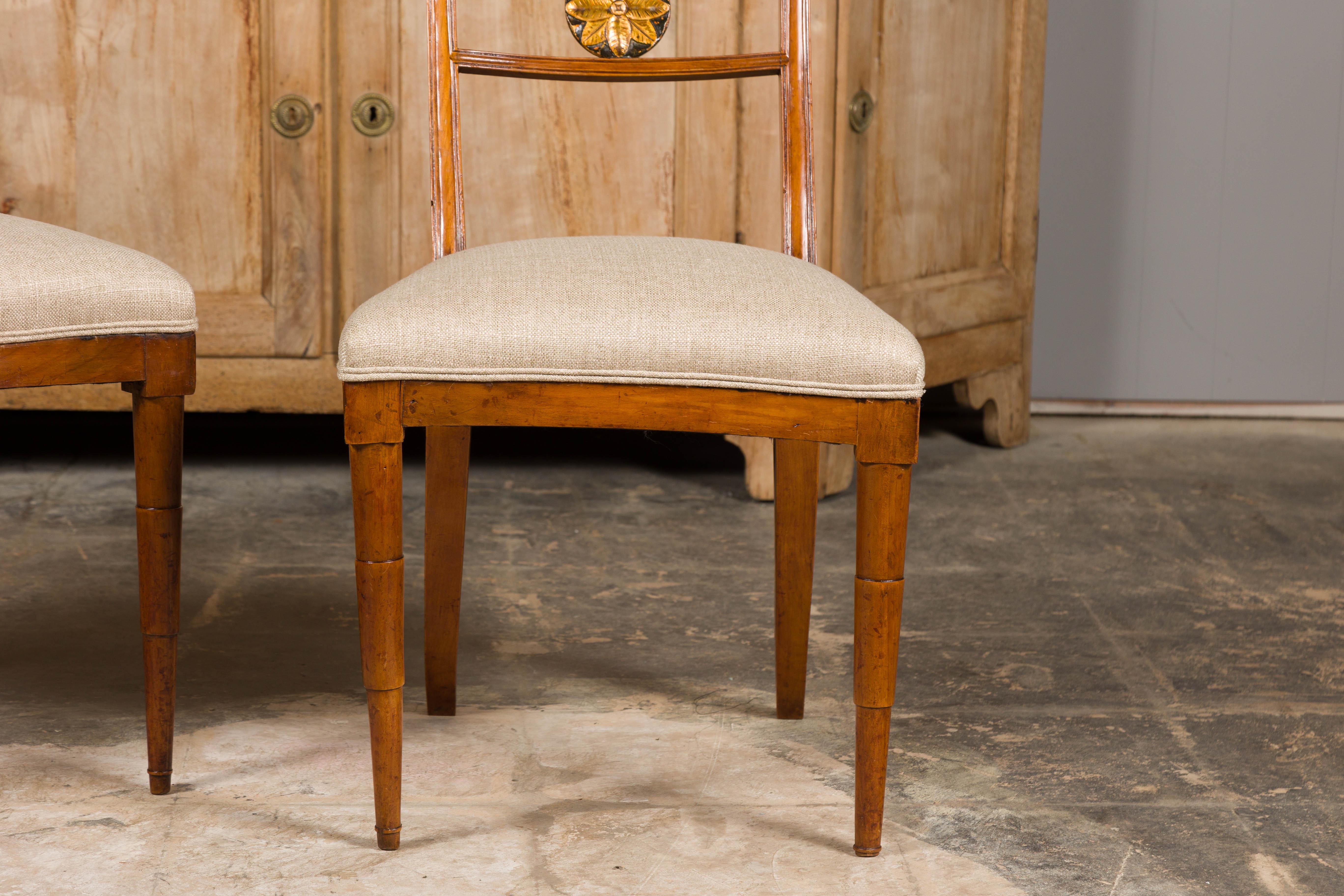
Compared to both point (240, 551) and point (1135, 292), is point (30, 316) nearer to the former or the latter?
point (240, 551)

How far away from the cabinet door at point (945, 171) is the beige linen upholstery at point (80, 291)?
1258mm

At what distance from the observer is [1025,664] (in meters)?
1.49

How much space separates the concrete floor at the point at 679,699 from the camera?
41.5 inches

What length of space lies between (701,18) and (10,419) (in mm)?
1503

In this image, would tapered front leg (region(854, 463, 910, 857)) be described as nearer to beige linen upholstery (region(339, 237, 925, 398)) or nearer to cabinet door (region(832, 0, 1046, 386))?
beige linen upholstery (region(339, 237, 925, 398))

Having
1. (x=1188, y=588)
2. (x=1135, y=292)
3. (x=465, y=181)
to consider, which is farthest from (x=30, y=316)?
(x=1135, y=292)

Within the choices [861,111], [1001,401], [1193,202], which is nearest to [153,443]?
[861,111]

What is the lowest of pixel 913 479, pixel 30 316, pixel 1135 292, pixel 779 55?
pixel 913 479

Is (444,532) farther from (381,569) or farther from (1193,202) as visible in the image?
(1193,202)

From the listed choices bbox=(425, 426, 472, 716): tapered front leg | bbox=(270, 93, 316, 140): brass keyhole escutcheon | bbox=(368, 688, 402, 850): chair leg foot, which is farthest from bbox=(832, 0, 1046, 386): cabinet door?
bbox=(368, 688, 402, 850): chair leg foot

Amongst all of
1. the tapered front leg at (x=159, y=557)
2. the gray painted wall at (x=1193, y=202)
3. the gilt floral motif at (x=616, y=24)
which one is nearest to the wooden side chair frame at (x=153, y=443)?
the tapered front leg at (x=159, y=557)

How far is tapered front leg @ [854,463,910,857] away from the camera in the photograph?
0.98 m

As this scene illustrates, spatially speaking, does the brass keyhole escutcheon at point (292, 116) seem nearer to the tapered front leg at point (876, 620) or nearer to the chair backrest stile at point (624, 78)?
the chair backrest stile at point (624, 78)

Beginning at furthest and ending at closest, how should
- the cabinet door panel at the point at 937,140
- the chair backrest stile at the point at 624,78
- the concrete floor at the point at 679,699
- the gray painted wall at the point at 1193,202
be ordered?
the gray painted wall at the point at 1193,202 → the cabinet door panel at the point at 937,140 → the chair backrest stile at the point at 624,78 → the concrete floor at the point at 679,699
